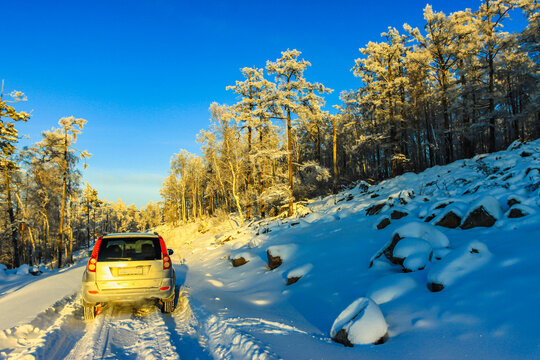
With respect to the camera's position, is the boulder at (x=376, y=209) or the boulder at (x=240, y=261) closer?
the boulder at (x=240, y=261)

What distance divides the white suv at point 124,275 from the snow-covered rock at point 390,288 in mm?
4294

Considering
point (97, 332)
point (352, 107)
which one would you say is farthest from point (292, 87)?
point (97, 332)

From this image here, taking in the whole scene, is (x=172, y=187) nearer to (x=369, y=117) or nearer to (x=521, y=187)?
(x=369, y=117)

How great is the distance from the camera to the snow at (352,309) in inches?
124

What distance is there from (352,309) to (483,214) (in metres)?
4.75

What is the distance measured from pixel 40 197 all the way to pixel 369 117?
34280 mm

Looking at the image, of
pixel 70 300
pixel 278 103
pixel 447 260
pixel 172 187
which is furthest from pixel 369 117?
pixel 172 187

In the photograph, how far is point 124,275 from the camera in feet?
18.8

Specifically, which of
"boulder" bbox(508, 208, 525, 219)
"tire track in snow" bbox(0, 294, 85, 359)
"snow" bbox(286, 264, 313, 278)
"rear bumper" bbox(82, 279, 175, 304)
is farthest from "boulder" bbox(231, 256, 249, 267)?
"boulder" bbox(508, 208, 525, 219)

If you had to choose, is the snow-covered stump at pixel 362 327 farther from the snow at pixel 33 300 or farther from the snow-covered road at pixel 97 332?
the snow at pixel 33 300

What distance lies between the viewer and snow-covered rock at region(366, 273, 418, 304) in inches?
174

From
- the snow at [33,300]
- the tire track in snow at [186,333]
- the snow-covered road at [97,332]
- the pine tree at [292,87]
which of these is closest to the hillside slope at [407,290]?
the tire track in snow at [186,333]

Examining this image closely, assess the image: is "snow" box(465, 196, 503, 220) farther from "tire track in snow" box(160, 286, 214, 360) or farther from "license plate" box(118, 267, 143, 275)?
"license plate" box(118, 267, 143, 275)

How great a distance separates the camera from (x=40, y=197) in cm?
2733
